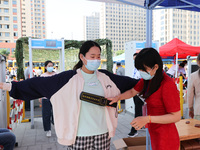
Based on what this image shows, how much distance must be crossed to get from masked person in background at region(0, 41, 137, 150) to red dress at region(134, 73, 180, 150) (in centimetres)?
35

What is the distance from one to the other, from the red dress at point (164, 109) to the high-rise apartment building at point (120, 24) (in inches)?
4631

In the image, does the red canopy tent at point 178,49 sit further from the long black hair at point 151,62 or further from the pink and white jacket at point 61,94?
the pink and white jacket at point 61,94

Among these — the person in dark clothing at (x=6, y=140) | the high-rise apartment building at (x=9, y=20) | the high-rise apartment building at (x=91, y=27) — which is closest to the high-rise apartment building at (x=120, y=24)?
the high-rise apartment building at (x=91, y=27)

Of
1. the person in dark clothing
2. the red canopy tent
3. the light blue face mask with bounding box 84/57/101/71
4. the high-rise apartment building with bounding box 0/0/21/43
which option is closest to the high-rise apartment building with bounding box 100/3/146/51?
the high-rise apartment building with bounding box 0/0/21/43

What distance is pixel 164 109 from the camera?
1.40 metres

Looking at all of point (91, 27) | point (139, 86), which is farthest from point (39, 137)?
point (91, 27)

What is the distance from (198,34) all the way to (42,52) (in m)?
111

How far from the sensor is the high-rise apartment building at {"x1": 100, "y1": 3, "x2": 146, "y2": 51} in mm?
118994

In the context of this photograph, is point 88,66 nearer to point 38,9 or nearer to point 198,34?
point 198,34

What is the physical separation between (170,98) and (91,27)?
13487cm

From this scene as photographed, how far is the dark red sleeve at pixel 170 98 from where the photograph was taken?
130cm

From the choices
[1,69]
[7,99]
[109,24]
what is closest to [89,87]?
[1,69]

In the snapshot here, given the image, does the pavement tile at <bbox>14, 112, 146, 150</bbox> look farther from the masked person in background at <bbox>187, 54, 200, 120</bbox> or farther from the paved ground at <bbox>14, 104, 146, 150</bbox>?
the masked person in background at <bbox>187, 54, 200, 120</bbox>

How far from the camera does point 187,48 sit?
8.56m
